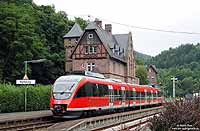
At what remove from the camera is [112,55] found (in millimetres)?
70062

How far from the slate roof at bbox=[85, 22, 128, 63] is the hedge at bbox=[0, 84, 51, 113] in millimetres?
27860

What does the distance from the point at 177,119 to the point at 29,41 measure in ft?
182

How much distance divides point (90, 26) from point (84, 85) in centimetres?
4408

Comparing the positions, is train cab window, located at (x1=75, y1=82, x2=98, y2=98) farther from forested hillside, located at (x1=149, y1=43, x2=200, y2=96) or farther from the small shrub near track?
forested hillside, located at (x1=149, y1=43, x2=200, y2=96)

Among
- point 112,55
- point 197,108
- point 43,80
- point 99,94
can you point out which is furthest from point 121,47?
point 197,108

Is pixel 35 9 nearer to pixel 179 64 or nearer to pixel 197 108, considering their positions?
pixel 179 64

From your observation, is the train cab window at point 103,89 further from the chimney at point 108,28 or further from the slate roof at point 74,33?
the slate roof at point 74,33

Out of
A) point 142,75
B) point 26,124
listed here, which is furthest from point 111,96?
point 142,75

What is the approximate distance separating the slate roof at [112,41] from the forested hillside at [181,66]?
19.0m

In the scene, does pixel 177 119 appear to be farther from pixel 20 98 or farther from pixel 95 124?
pixel 20 98

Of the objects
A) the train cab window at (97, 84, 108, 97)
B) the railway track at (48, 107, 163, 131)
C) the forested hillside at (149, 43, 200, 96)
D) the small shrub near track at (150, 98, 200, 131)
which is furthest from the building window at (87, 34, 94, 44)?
the small shrub near track at (150, 98, 200, 131)

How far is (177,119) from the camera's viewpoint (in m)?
12.2

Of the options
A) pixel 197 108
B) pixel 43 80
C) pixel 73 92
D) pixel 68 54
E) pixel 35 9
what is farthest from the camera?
pixel 35 9

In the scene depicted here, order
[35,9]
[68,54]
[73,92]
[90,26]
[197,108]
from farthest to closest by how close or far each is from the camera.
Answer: [35,9] < [68,54] < [90,26] < [73,92] < [197,108]
